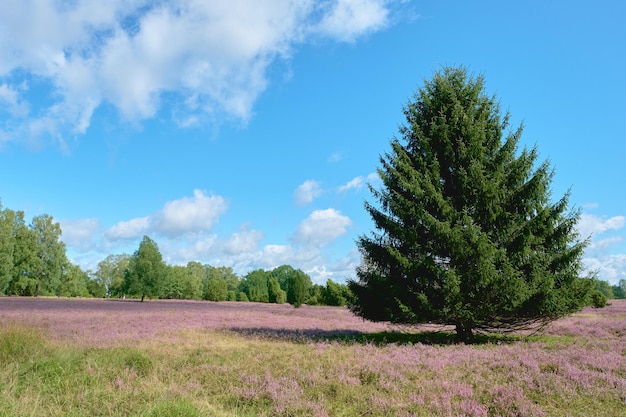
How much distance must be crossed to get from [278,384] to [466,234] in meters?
7.74

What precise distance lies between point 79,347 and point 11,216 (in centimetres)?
6133

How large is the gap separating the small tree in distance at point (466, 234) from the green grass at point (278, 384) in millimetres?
2222

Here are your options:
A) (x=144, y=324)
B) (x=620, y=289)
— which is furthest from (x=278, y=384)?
(x=620, y=289)

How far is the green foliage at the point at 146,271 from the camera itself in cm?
5569

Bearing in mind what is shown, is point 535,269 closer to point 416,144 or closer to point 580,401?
point 416,144

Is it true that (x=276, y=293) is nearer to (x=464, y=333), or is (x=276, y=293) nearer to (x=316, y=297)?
(x=316, y=297)

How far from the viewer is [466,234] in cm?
1222

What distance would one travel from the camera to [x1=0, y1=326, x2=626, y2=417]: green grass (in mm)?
6181

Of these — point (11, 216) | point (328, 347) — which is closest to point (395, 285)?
point (328, 347)

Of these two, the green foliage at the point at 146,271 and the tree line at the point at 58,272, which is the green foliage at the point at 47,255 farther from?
the green foliage at the point at 146,271

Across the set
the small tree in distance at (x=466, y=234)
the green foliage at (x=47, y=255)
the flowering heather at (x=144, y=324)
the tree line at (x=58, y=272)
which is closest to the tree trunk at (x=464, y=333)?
the small tree in distance at (x=466, y=234)

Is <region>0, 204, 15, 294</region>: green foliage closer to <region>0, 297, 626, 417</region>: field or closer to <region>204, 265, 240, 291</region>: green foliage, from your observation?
<region>0, 297, 626, 417</region>: field

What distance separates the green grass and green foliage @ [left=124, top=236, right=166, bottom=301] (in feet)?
158

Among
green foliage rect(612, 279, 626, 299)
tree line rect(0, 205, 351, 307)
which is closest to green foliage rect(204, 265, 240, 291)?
tree line rect(0, 205, 351, 307)
